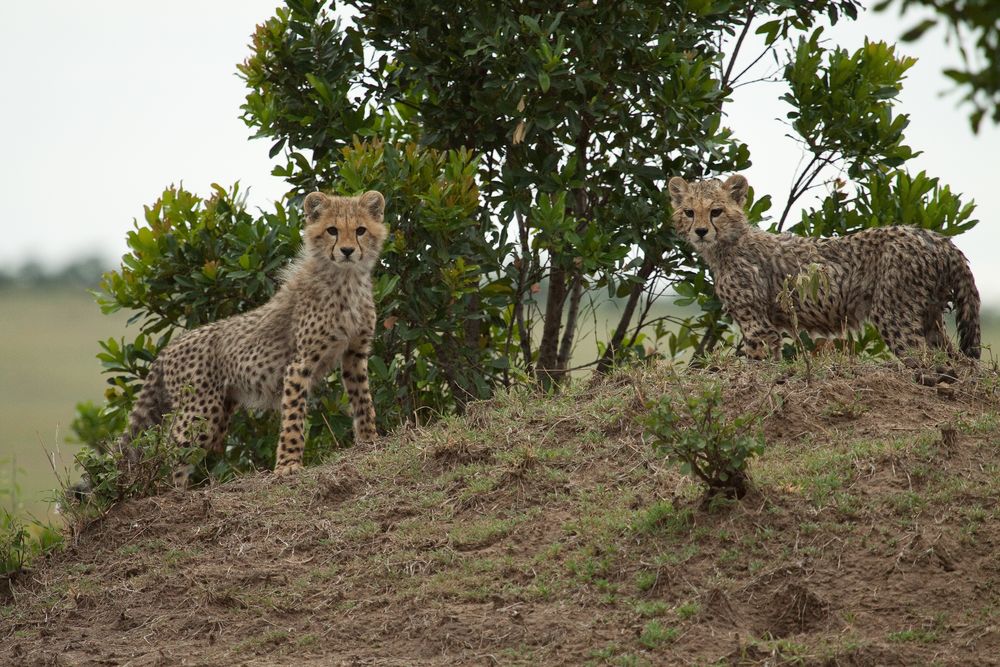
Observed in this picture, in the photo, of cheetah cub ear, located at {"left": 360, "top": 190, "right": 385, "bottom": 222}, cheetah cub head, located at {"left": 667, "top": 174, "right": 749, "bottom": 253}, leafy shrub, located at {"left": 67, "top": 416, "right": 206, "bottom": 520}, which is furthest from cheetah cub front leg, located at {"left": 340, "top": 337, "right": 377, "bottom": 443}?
cheetah cub head, located at {"left": 667, "top": 174, "right": 749, "bottom": 253}

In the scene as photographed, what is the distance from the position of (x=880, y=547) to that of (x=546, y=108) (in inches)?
164

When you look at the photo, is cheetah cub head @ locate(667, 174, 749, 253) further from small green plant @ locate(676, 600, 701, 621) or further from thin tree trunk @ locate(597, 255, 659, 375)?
small green plant @ locate(676, 600, 701, 621)

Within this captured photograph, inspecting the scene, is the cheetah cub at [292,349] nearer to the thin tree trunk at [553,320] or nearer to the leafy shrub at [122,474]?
the leafy shrub at [122,474]

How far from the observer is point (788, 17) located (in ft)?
30.8

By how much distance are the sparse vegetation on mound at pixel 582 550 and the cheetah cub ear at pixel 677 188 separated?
1.56 m

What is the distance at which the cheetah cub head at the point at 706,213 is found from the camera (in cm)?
810

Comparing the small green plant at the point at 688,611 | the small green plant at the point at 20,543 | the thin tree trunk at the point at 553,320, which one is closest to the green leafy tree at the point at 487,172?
the thin tree trunk at the point at 553,320

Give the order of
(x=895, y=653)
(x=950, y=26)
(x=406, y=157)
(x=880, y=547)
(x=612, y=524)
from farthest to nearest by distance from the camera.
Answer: (x=406, y=157)
(x=612, y=524)
(x=880, y=547)
(x=895, y=653)
(x=950, y=26)

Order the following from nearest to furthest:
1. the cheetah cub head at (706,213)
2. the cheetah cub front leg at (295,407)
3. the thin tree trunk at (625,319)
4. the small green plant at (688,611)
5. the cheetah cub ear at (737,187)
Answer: the small green plant at (688,611), the cheetah cub front leg at (295,407), the cheetah cub head at (706,213), the cheetah cub ear at (737,187), the thin tree trunk at (625,319)

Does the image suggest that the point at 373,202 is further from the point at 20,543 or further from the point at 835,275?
the point at 835,275

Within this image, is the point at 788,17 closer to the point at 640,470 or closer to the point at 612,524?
the point at 640,470

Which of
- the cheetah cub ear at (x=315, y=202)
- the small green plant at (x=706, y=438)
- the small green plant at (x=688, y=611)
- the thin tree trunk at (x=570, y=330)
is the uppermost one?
the cheetah cub ear at (x=315, y=202)

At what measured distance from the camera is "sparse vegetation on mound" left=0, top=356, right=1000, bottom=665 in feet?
15.7

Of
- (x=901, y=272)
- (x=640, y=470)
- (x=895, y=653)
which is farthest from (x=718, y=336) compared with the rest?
(x=895, y=653)
